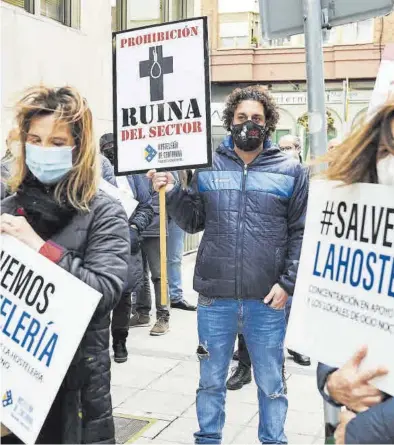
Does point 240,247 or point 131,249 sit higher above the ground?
point 240,247

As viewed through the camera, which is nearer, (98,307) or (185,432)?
(98,307)

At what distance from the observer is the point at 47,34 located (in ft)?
26.2

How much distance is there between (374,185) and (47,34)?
680 cm

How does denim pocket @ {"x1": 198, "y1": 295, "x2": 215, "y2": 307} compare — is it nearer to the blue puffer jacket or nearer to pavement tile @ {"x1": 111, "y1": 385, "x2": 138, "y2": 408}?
the blue puffer jacket

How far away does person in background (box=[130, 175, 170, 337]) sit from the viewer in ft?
20.8

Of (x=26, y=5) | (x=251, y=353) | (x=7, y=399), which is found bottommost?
(x=251, y=353)

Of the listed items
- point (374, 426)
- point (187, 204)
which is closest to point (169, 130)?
point (187, 204)

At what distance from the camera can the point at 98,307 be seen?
2.24 metres

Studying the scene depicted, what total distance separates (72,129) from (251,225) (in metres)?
1.30

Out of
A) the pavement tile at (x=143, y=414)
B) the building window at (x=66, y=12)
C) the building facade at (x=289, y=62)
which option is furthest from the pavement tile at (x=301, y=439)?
the building facade at (x=289, y=62)

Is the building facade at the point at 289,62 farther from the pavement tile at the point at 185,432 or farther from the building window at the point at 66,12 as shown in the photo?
the pavement tile at the point at 185,432

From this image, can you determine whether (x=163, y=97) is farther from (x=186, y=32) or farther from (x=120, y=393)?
(x=120, y=393)

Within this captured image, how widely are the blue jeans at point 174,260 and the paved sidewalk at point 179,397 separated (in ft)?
4.33

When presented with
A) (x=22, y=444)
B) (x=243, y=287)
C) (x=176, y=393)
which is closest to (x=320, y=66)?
(x=243, y=287)
